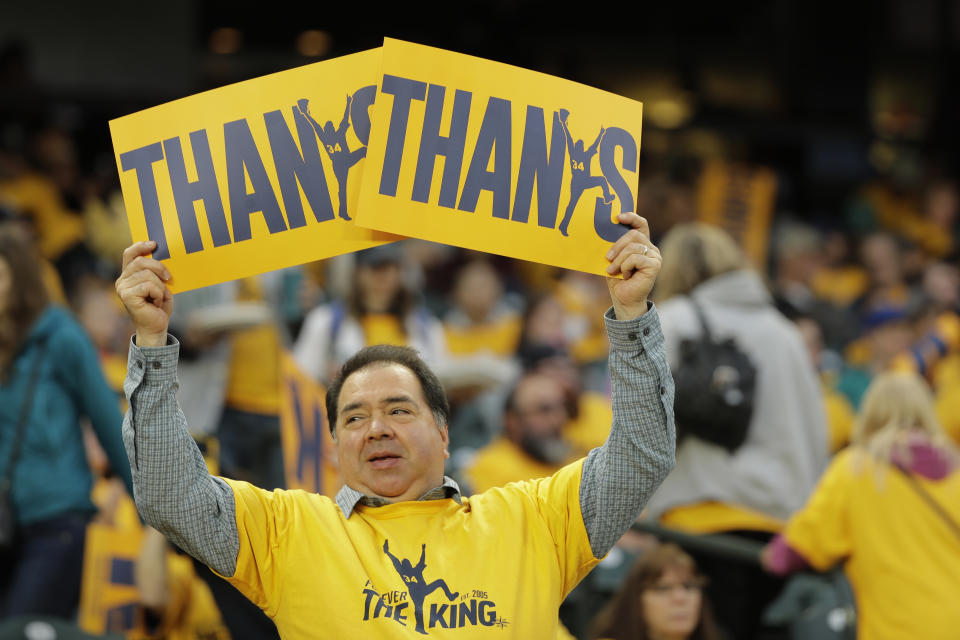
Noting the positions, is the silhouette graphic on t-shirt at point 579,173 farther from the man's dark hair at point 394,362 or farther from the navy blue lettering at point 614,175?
the man's dark hair at point 394,362

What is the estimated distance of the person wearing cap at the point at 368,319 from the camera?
6250mm

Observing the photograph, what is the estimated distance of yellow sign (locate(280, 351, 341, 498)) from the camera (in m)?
4.76

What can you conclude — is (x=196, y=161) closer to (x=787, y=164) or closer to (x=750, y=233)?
(x=750, y=233)

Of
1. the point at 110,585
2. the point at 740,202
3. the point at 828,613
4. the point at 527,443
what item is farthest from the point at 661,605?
the point at 740,202

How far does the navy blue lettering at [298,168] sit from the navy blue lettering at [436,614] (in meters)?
0.90

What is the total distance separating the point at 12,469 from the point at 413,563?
199 centimetres

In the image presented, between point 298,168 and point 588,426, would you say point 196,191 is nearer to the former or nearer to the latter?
point 298,168

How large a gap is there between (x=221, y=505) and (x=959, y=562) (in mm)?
2665

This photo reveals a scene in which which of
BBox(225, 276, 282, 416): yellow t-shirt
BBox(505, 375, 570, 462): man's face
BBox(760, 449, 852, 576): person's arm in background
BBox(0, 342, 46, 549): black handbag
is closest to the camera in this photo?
BBox(0, 342, 46, 549): black handbag

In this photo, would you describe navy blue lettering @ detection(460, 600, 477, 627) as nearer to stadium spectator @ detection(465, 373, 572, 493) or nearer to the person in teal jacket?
the person in teal jacket

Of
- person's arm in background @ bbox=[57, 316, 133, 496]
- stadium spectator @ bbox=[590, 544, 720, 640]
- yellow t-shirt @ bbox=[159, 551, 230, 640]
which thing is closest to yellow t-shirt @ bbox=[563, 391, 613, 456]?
stadium spectator @ bbox=[590, 544, 720, 640]

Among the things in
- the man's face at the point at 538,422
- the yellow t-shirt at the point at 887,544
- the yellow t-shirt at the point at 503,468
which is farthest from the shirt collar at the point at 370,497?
the man's face at the point at 538,422

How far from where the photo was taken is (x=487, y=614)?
2.77 metres

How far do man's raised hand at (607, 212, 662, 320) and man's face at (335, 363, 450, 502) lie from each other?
0.49 m
